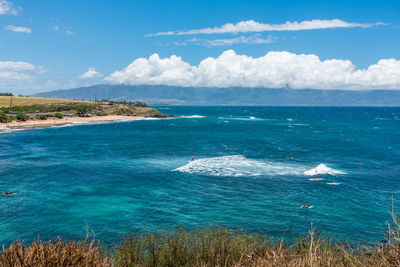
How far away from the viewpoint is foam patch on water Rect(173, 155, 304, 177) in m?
65.8

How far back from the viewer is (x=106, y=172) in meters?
65.6

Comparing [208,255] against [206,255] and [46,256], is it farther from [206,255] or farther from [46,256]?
[46,256]

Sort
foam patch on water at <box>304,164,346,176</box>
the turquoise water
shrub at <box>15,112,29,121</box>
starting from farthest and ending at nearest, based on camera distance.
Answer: shrub at <box>15,112,29,121</box> → foam patch on water at <box>304,164,346,176</box> → the turquoise water

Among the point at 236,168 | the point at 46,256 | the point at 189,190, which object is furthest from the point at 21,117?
the point at 46,256

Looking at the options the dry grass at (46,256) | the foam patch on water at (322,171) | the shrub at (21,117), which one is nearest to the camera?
the dry grass at (46,256)

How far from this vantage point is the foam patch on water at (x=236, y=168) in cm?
6577

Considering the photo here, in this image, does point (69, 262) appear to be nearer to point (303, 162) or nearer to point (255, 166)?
point (255, 166)

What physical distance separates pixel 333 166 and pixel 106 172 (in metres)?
55.8

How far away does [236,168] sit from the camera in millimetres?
70375

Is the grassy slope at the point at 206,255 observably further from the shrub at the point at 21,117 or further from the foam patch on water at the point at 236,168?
the shrub at the point at 21,117

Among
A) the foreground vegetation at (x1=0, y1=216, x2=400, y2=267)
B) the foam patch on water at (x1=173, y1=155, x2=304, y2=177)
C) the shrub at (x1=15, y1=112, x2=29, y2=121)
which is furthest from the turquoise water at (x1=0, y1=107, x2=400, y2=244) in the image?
the shrub at (x1=15, y1=112, x2=29, y2=121)

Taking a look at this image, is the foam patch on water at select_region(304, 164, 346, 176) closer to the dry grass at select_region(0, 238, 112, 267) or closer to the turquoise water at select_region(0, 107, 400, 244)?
the turquoise water at select_region(0, 107, 400, 244)

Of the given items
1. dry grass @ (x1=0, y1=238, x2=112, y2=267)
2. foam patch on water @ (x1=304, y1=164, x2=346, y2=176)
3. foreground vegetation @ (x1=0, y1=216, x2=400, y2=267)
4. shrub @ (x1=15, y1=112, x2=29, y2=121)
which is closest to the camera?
dry grass @ (x1=0, y1=238, x2=112, y2=267)

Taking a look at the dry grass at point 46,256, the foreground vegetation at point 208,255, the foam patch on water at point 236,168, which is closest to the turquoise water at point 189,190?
the foam patch on water at point 236,168
